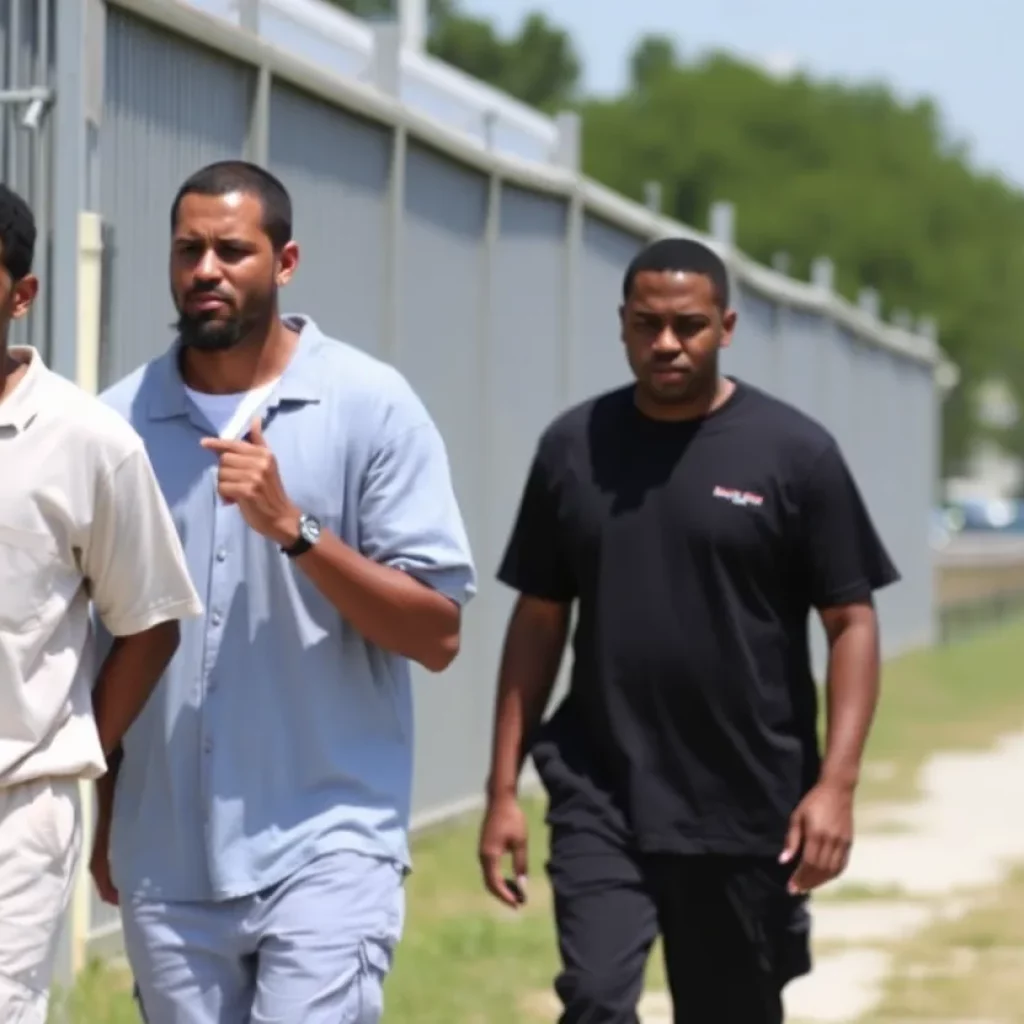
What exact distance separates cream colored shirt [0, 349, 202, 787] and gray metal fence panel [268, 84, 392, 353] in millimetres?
4857

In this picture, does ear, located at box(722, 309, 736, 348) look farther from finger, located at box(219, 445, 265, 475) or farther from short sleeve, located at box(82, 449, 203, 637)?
short sleeve, located at box(82, 449, 203, 637)

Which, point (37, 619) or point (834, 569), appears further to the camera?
point (834, 569)

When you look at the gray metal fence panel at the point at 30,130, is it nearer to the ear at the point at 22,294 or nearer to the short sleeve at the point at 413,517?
the short sleeve at the point at 413,517

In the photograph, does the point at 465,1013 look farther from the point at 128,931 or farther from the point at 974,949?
the point at 128,931

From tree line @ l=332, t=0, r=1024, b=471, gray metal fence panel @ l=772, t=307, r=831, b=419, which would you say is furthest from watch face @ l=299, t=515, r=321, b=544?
tree line @ l=332, t=0, r=1024, b=471

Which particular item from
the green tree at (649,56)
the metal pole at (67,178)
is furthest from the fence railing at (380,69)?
the green tree at (649,56)

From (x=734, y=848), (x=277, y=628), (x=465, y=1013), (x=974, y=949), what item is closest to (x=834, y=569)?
(x=734, y=848)

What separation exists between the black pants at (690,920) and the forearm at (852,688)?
0.26 meters

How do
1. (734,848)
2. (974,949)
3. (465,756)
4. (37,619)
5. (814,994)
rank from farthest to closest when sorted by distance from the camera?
1. (465,756)
2. (974,949)
3. (814,994)
4. (734,848)
5. (37,619)

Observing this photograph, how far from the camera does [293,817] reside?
187 inches

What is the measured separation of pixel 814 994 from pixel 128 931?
4.35 meters

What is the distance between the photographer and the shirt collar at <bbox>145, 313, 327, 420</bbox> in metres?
4.82

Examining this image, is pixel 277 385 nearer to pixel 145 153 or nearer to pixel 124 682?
pixel 124 682

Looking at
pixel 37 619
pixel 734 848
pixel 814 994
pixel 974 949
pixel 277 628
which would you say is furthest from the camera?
pixel 974 949
